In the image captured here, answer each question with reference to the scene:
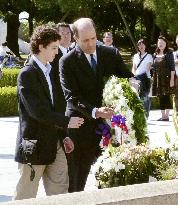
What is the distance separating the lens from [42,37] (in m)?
4.82

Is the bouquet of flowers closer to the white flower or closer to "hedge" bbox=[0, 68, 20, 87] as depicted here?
the white flower

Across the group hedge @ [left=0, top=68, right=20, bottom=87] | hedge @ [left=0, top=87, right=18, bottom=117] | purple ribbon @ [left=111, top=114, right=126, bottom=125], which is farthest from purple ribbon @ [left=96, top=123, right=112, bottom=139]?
hedge @ [left=0, top=68, right=20, bottom=87]

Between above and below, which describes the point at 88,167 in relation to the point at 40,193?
above

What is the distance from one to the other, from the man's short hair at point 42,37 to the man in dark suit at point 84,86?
40cm

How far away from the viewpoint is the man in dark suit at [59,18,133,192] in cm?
531

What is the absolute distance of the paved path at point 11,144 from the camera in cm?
716

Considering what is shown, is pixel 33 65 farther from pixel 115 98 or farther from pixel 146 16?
pixel 146 16

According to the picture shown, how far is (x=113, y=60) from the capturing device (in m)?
5.48

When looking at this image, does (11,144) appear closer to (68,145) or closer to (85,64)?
(85,64)

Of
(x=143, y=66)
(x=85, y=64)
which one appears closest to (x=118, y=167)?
(x=85, y=64)

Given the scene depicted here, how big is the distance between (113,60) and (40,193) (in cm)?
195

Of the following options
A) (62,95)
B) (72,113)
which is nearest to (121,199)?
(62,95)

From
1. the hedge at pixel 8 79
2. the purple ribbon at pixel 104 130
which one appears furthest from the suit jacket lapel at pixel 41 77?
the hedge at pixel 8 79

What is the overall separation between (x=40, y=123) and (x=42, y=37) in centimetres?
62
